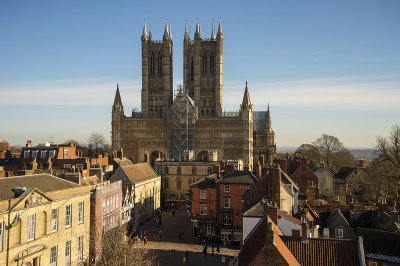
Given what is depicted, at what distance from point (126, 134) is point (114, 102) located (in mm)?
8031

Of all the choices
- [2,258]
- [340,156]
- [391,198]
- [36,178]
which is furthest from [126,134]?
[2,258]

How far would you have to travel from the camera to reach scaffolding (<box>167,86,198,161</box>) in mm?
89375

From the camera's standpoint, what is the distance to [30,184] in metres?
25.3

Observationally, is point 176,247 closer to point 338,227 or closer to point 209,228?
point 209,228

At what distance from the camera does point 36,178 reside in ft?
87.8

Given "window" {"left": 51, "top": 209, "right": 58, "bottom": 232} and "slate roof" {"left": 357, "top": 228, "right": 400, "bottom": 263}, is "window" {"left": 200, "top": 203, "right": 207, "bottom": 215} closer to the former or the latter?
"window" {"left": 51, "top": 209, "right": 58, "bottom": 232}

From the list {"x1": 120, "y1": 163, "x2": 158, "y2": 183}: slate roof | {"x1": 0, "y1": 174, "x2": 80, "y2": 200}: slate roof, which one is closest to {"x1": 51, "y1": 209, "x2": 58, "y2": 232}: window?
{"x1": 0, "y1": 174, "x2": 80, "y2": 200}: slate roof

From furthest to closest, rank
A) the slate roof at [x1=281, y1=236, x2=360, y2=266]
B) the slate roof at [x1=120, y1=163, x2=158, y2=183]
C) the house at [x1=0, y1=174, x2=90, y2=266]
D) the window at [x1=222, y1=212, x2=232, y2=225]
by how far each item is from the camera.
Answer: the slate roof at [x1=120, y1=163, x2=158, y2=183] → the window at [x1=222, y1=212, x2=232, y2=225] → the house at [x1=0, y1=174, x2=90, y2=266] → the slate roof at [x1=281, y1=236, x2=360, y2=266]

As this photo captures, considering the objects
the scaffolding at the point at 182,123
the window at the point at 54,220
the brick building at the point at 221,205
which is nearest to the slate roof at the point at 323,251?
the window at the point at 54,220

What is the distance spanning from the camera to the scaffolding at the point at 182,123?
89.4 m

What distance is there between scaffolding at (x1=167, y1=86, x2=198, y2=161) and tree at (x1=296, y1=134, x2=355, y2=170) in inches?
995

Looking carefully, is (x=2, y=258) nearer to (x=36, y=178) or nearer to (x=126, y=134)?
(x=36, y=178)

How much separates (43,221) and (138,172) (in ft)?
95.8

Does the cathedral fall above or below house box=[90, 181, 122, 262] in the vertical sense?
above
